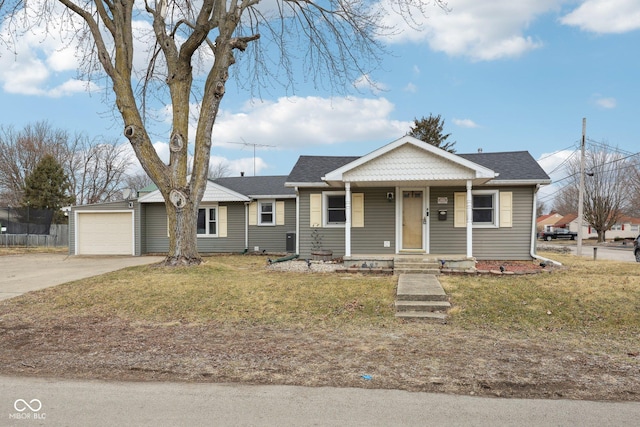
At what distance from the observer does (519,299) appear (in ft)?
25.0

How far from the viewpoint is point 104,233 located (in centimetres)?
2039

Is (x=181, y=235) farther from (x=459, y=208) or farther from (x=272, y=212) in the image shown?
(x=459, y=208)

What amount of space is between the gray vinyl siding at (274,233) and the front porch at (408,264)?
707cm

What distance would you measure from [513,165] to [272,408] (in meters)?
13.6

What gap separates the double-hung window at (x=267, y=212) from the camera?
62.7 ft

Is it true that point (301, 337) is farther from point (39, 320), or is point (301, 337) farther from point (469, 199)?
point (469, 199)

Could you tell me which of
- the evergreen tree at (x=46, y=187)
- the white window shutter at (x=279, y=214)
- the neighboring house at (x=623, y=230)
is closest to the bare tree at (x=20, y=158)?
the evergreen tree at (x=46, y=187)

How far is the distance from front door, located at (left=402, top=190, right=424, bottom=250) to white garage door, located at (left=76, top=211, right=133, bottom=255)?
515 inches

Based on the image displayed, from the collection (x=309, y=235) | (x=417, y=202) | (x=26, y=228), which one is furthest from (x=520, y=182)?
(x=26, y=228)

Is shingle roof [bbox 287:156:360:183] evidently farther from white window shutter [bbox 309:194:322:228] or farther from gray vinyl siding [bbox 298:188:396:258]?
gray vinyl siding [bbox 298:188:396:258]

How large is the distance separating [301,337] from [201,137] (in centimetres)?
775

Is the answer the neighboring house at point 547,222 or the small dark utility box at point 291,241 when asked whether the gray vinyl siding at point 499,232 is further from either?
the neighboring house at point 547,222

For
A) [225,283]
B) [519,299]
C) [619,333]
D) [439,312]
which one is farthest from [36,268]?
[619,333]

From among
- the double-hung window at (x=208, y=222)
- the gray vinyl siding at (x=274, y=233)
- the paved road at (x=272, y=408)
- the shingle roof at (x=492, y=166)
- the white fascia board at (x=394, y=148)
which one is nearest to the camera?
the paved road at (x=272, y=408)
